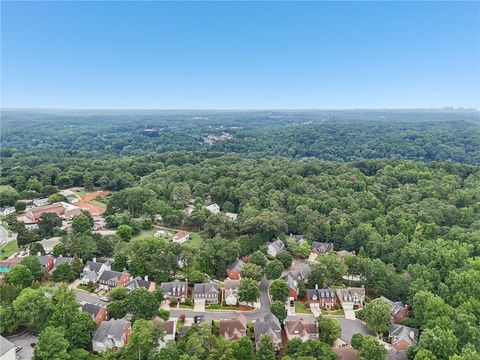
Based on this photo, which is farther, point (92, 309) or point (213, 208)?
point (213, 208)

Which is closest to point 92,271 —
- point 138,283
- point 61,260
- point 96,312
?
point 61,260

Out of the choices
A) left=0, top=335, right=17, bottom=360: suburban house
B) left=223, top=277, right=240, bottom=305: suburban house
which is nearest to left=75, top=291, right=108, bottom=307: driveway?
left=0, top=335, right=17, bottom=360: suburban house

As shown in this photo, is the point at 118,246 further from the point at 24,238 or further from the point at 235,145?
the point at 235,145

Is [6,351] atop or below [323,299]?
atop

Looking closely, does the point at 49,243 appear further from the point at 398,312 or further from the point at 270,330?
the point at 398,312

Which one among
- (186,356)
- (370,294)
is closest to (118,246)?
(186,356)

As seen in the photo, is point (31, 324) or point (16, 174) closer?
point (31, 324)

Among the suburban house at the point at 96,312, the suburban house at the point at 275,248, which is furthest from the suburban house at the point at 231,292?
the suburban house at the point at 96,312
